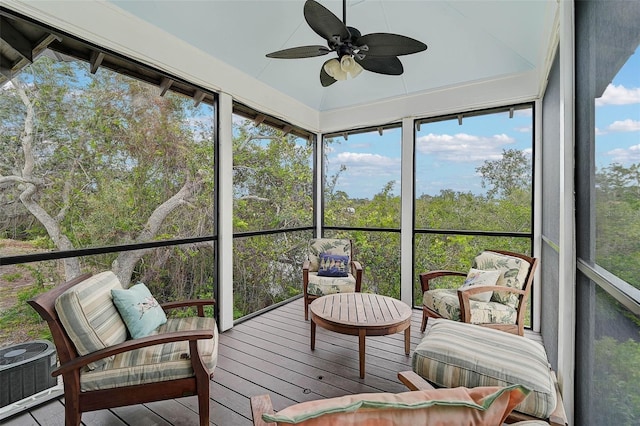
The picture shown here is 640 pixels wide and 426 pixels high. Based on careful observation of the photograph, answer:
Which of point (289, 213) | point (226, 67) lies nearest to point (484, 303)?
point (289, 213)

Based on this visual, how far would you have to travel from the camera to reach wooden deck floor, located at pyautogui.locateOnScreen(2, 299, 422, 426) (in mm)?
2064

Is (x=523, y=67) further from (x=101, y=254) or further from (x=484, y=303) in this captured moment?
(x=101, y=254)

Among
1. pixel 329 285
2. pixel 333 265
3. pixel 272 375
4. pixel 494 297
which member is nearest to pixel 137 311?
pixel 272 375

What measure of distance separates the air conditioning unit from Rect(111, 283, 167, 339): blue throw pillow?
2.57 ft

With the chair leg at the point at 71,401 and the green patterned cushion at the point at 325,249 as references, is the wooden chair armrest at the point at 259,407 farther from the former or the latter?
the green patterned cushion at the point at 325,249

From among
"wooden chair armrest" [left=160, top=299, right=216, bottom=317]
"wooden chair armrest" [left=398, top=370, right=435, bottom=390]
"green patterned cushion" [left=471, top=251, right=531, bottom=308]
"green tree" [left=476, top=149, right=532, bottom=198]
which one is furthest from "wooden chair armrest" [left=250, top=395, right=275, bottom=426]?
"green tree" [left=476, top=149, right=532, bottom=198]

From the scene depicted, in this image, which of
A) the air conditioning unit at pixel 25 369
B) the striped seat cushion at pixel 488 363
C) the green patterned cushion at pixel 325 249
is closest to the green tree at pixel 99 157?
the air conditioning unit at pixel 25 369

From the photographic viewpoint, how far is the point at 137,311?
2.13m

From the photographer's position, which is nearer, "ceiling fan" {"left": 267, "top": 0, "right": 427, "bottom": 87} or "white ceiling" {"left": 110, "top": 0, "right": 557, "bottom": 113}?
"ceiling fan" {"left": 267, "top": 0, "right": 427, "bottom": 87}

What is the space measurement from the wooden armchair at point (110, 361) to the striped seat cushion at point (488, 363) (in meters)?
1.31

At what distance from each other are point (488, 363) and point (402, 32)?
350 centimetres

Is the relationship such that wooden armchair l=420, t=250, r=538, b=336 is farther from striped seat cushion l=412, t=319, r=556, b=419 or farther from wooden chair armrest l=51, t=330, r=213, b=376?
wooden chair armrest l=51, t=330, r=213, b=376

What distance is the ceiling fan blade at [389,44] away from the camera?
213 centimetres

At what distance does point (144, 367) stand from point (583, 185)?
269cm
